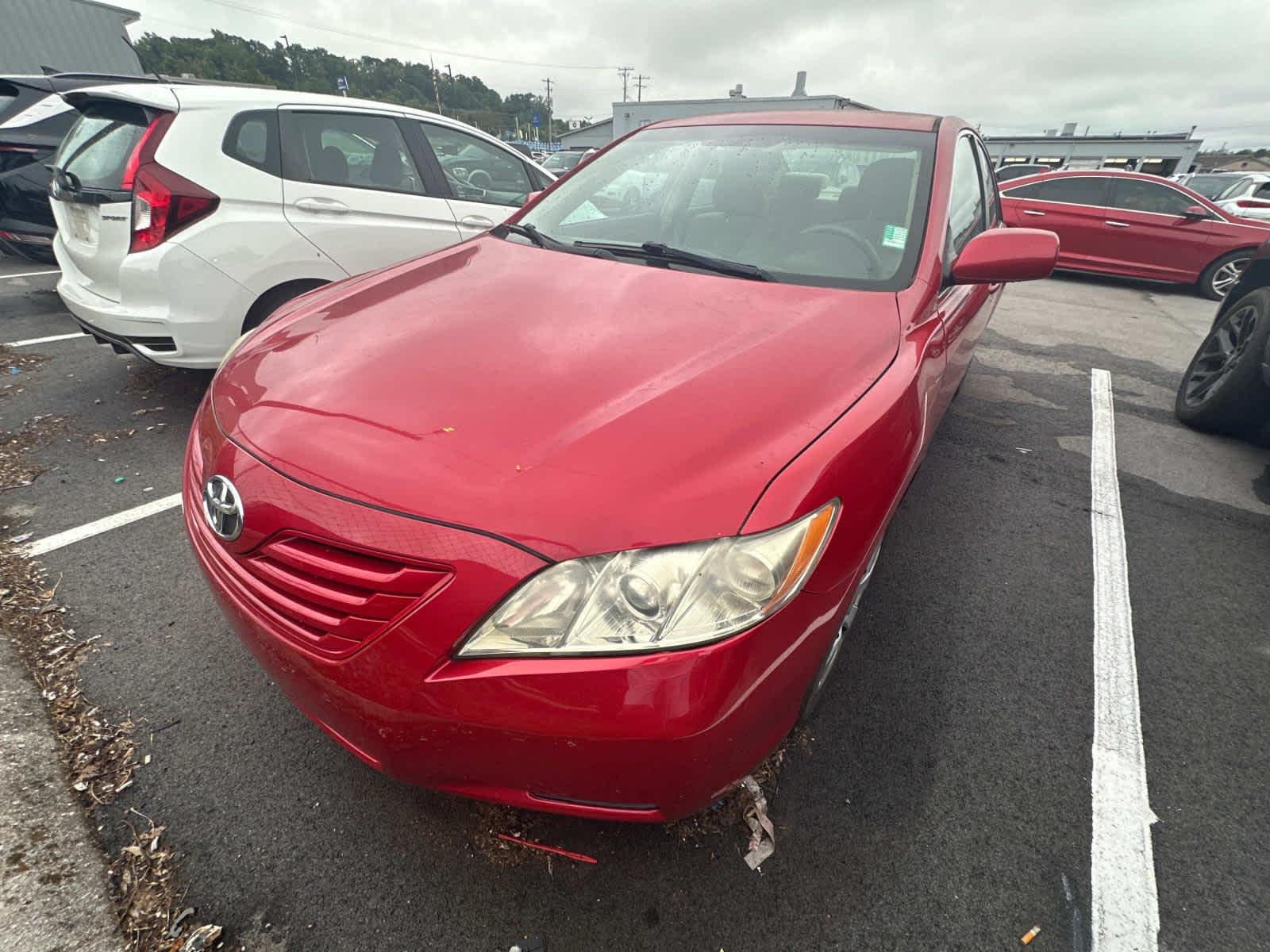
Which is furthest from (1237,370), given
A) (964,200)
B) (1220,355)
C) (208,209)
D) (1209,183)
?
(1209,183)

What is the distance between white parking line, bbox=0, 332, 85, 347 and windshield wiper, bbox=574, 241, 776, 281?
14.9 ft

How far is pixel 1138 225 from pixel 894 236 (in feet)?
28.1

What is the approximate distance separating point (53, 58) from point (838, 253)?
70.0 feet

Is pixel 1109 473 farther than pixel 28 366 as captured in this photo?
No

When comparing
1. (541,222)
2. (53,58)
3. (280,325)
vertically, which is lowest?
(280,325)

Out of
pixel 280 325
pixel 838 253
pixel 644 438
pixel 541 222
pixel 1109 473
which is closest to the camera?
pixel 644 438

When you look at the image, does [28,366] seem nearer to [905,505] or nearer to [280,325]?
[280,325]

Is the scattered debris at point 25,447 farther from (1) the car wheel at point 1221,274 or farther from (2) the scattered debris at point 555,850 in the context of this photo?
(1) the car wheel at point 1221,274

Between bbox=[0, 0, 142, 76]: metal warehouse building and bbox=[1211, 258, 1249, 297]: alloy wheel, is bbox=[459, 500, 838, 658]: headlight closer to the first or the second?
bbox=[1211, 258, 1249, 297]: alloy wheel

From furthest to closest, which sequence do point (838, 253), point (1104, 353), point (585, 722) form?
point (1104, 353), point (838, 253), point (585, 722)

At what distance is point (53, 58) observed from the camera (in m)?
14.3

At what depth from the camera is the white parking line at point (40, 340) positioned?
13.7 ft

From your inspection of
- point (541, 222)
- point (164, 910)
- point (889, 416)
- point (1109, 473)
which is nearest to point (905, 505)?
point (1109, 473)

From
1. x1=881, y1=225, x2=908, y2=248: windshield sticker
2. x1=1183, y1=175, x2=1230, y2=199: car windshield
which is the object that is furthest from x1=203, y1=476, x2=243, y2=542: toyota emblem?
x1=1183, y1=175, x2=1230, y2=199: car windshield
